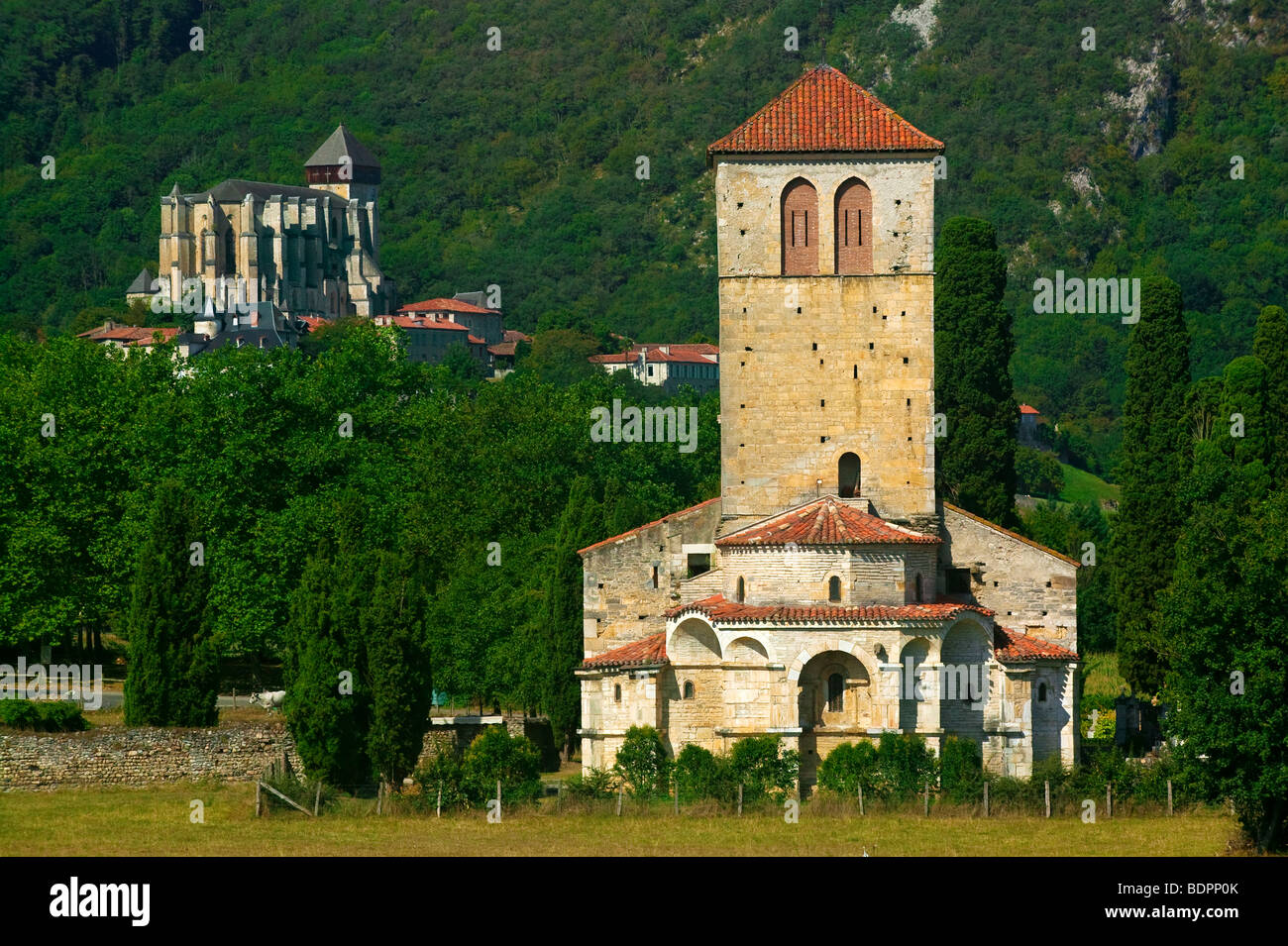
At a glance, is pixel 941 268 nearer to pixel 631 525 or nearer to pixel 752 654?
pixel 631 525

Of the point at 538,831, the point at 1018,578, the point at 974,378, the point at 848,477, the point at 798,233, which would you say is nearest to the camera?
the point at 538,831

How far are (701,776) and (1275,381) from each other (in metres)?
19.7

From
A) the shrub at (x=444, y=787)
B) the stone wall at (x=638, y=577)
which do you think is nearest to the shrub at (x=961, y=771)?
the stone wall at (x=638, y=577)

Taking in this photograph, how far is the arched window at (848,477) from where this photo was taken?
5644 cm

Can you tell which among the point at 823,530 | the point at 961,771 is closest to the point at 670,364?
the point at 823,530

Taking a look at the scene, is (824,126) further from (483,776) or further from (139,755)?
(139,755)

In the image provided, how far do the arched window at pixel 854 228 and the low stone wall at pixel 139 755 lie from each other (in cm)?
1623

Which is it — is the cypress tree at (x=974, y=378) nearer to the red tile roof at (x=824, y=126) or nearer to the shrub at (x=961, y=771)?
the red tile roof at (x=824, y=126)

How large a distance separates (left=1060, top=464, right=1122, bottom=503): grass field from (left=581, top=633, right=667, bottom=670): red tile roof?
86.8 meters

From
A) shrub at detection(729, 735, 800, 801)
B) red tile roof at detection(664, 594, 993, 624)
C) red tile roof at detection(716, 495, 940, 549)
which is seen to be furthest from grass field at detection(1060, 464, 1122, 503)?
shrub at detection(729, 735, 800, 801)

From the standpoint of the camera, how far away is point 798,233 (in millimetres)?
56312

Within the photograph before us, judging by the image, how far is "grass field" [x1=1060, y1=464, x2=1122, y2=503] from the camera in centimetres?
14225

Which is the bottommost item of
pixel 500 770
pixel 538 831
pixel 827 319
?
pixel 538 831
